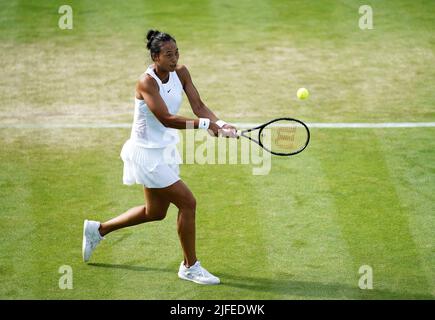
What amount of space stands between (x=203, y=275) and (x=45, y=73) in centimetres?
610

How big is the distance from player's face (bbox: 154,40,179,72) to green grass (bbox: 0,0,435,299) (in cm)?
186

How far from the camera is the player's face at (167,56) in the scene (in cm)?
717

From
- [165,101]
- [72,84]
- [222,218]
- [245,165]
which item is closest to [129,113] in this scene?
[72,84]

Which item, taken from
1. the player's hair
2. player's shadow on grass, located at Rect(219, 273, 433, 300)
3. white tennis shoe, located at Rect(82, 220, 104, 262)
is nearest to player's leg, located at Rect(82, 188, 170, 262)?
white tennis shoe, located at Rect(82, 220, 104, 262)

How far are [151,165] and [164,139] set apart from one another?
11.8 inches

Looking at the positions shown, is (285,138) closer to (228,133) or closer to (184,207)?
(228,133)

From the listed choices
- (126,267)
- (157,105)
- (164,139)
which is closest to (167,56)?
(157,105)

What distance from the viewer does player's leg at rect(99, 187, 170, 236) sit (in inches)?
296

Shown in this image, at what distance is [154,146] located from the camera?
736 cm

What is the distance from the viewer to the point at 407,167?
32.0 feet

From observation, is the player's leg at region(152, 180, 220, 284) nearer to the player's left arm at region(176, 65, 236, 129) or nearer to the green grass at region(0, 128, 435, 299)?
the green grass at region(0, 128, 435, 299)
